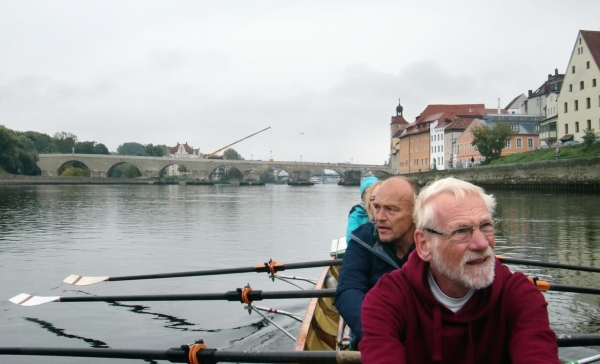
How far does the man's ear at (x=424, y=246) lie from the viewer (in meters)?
2.33

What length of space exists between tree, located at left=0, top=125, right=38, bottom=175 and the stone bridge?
15.0m

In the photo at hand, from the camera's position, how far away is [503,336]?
229 centimetres

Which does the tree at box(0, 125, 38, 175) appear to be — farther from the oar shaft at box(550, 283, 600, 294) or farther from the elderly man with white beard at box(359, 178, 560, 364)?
the elderly man with white beard at box(359, 178, 560, 364)

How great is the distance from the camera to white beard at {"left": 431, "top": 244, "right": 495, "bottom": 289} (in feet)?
7.24

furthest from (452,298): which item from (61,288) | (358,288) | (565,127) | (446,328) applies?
(565,127)

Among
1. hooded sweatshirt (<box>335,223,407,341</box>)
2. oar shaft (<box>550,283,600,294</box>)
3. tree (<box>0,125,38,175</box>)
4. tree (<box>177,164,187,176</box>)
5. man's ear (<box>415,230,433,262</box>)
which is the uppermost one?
tree (<box>0,125,38,175</box>)

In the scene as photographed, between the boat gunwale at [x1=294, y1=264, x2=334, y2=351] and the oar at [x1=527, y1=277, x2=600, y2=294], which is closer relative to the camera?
the boat gunwale at [x1=294, y1=264, x2=334, y2=351]

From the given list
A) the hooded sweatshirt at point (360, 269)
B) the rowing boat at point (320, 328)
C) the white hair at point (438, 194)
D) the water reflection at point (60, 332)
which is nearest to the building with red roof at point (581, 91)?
the rowing boat at point (320, 328)

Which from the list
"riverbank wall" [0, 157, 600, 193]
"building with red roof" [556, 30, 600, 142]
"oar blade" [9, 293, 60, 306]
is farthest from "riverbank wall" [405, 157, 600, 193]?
"oar blade" [9, 293, 60, 306]

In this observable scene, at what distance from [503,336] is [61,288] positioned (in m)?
10.1

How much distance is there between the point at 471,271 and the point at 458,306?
0.16 m

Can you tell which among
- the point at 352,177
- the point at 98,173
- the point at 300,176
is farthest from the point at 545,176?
the point at 98,173

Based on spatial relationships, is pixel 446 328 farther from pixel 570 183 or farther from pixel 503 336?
pixel 570 183

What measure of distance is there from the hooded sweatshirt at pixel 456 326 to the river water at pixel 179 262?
4909 mm
